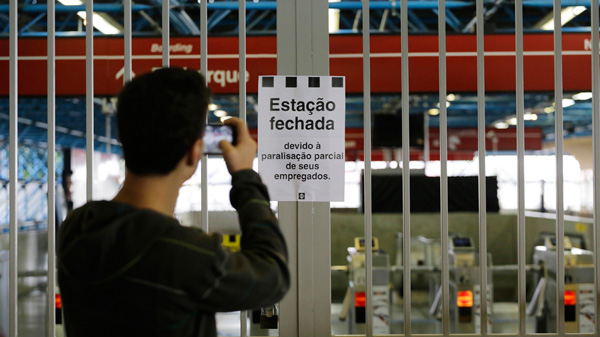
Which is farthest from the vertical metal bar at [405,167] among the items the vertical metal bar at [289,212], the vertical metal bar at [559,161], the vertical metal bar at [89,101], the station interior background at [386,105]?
the station interior background at [386,105]

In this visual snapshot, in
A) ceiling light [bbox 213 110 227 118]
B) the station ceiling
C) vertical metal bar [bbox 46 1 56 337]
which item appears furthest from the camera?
ceiling light [bbox 213 110 227 118]

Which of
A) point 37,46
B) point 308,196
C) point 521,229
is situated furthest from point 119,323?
point 37,46

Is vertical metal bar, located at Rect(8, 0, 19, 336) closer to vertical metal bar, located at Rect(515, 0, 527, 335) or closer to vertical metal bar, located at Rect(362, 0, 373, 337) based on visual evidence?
vertical metal bar, located at Rect(362, 0, 373, 337)

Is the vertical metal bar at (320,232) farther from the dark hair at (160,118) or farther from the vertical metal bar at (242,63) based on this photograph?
the dark hair at (160,118)

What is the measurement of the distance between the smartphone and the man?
15 cm

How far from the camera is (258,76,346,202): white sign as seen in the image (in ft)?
6.65

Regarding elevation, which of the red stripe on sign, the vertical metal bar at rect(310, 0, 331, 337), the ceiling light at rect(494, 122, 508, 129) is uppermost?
the ceiling light at rect(494, 122, 508, 129)

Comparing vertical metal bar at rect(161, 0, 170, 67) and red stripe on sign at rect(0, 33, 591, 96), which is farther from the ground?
red stripe on sign at rect(0, 33, 591, 96)

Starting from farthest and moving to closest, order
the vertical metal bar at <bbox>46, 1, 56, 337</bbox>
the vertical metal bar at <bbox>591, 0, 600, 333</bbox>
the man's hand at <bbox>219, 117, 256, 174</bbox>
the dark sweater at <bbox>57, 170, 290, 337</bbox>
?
the vertical metal bar at <bbox>591, 0, 600, 333</bbox>
the vertical metal bar at <bbox>46, 1, 56, 337</bbox>
the man's hand at <bbox>219, 117, 256, 174</bbox>
the dark sweater at <bbox>57, 170, 290, 337</bbox>

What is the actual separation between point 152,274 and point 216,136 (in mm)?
398

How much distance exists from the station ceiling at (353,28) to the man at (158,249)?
2.95 meters

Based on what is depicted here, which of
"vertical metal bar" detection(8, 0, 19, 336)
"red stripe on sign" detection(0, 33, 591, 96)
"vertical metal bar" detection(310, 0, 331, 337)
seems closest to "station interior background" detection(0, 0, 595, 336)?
"red stripe on sign" detection(0, 33, 591, 96)

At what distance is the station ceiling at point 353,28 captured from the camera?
7.00m

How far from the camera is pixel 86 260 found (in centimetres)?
108
